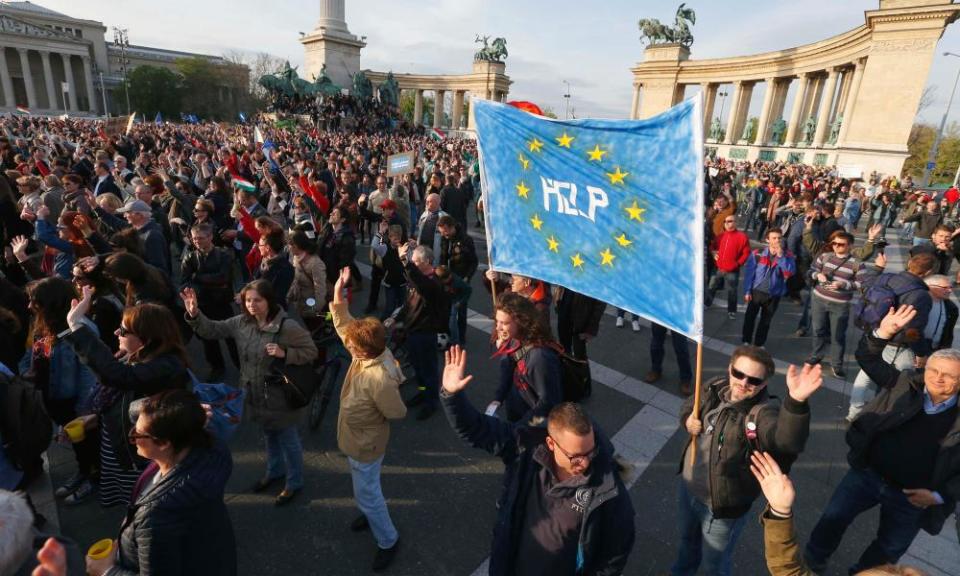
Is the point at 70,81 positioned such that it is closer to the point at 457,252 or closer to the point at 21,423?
the point at 457,252

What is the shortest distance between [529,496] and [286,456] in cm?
219

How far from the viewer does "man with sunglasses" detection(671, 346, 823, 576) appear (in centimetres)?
220

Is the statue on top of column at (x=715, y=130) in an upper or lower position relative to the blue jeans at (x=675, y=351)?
upper

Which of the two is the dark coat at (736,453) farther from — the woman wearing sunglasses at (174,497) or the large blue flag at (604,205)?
the woman wearing sunglasses at (174,497)

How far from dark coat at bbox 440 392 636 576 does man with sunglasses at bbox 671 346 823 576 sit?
686mm

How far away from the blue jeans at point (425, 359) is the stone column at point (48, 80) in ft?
299

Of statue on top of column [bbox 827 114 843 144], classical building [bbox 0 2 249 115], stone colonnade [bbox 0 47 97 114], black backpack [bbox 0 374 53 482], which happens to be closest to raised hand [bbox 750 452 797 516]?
black backpack [bbox 0 374 53 482]

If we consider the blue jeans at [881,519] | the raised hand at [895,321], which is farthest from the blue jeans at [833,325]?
the blue jeans at [881,519]

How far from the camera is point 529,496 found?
7.18ft

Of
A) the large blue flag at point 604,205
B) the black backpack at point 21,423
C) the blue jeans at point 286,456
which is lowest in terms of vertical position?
the blue jeans at point 286,456

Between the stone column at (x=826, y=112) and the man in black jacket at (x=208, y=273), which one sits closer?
the man in black jacket at (x=208, y=273)

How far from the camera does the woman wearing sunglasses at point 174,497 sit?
194 cm

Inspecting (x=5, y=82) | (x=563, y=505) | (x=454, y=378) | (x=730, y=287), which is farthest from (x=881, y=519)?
(x=5, y=82)

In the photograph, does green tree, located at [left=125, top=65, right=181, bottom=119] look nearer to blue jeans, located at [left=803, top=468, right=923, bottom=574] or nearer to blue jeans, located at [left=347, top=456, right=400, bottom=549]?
blue jeans, located at [left=347, top=456, right=400, bottom=549]
